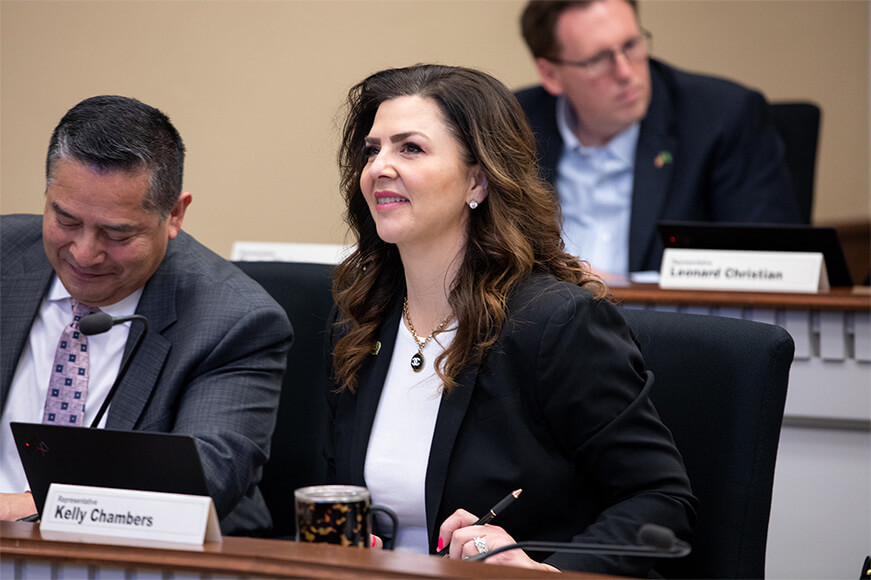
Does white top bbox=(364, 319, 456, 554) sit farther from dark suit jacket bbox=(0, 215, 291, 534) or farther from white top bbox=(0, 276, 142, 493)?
white top bbox=(0, 276, 142, 493)

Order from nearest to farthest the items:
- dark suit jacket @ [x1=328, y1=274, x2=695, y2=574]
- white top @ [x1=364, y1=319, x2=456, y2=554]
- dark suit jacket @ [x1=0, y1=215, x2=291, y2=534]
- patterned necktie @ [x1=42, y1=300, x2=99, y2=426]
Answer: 1. dark suit jacket @ [x1=328, y1=274, x2=695, y2=574]
2. white top @ [x1=364, y1=319, x2=456, y2=554]
3. dark suit jacket @ [x1=0, y1=215, x2=291, y2=534]
4. patterned necktie @ [x1=42, y1=300, x2=99, y2=426]

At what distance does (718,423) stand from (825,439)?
72 cm

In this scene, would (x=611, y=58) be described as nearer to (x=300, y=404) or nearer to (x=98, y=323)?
(x=300, y=404)

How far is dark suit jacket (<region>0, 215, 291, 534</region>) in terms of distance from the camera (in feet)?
5.26

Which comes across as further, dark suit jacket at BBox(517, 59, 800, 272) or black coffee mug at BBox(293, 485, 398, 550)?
dark suit jacket at BBox(517, 59, 800, 272)

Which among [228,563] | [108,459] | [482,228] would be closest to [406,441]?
[482,228]

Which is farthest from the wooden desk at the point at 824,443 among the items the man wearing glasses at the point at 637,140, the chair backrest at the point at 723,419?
the man wearing glasses at the point at 637,140

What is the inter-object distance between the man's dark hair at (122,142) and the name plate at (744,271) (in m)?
1.24

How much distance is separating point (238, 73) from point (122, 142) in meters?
2.16

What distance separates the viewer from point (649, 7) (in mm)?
4277

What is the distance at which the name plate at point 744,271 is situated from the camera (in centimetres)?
222

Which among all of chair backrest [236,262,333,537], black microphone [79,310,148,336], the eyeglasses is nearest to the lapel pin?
the eyeglasses

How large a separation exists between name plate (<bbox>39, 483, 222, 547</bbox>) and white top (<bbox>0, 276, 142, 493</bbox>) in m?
0.63

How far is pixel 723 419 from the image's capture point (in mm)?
1425
